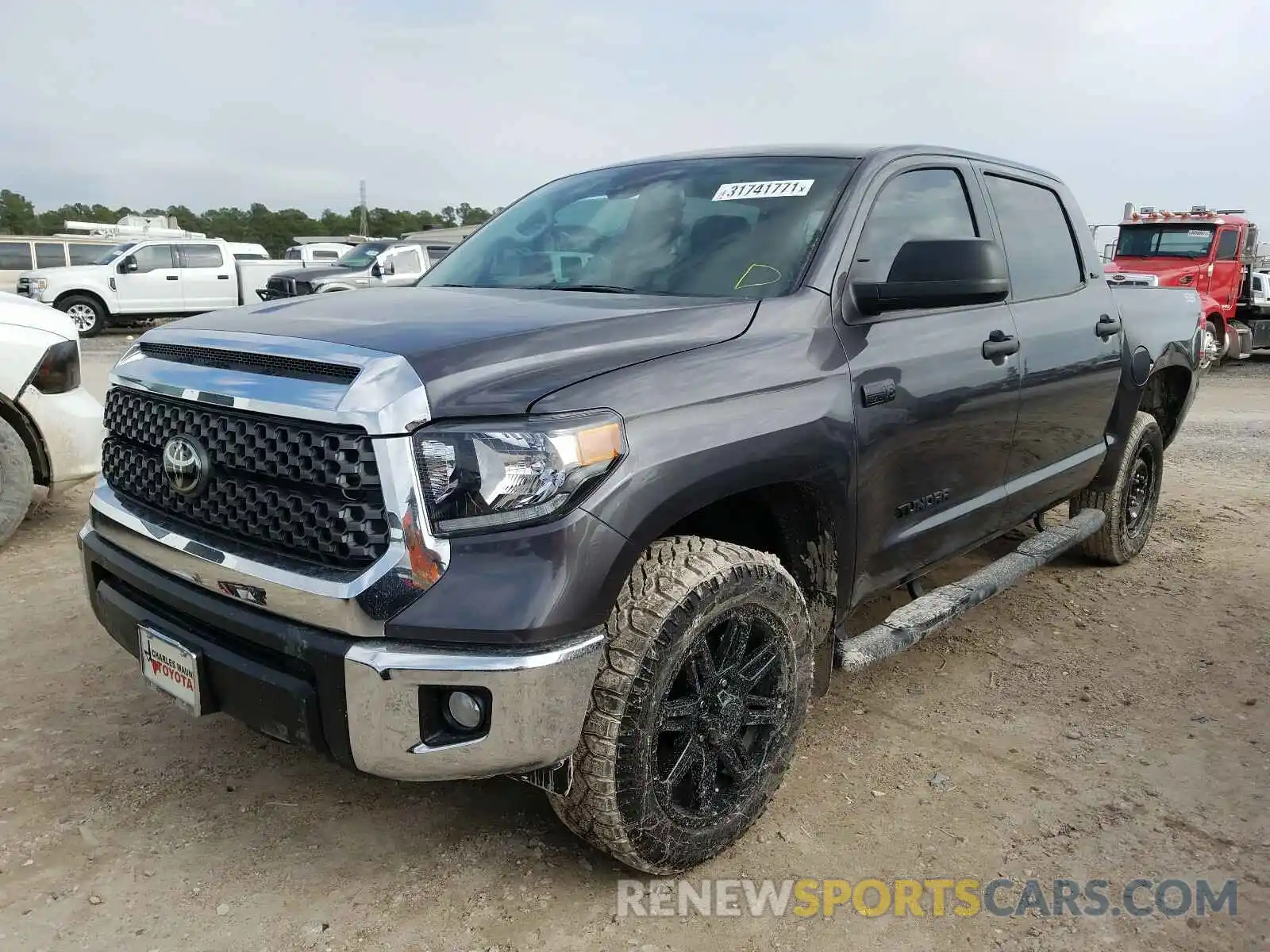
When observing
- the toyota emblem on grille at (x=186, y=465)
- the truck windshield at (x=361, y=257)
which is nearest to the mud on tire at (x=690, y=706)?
the toyota emblem on grille at (x=186, y=465)

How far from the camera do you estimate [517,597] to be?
1.99 m

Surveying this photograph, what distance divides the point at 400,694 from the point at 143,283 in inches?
755

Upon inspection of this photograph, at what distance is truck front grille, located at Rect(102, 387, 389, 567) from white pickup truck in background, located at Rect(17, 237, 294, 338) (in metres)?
17.6

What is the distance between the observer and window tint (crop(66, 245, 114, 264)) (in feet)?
64.1

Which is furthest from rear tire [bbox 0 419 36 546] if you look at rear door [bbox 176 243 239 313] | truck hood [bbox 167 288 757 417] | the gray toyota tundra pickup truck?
rear door [bbox 176 243 239 313]

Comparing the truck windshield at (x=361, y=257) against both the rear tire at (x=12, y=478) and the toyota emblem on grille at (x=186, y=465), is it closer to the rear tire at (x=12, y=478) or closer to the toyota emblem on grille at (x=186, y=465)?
the rear tire at (x=12, y=478)

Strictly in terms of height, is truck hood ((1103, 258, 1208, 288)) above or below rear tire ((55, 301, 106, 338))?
above

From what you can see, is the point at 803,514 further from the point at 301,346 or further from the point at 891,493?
the point at 301,346

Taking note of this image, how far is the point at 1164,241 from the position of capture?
49.8 ft

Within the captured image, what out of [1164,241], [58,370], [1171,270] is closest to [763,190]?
[58,370]

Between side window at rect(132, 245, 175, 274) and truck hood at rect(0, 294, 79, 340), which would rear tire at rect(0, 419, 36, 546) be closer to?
truck hood at rect(0, 294, 79, 340)

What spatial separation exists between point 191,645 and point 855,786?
1.91 metres

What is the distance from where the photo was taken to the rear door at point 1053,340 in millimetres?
3680

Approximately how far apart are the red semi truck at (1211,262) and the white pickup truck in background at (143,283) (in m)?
16.0
